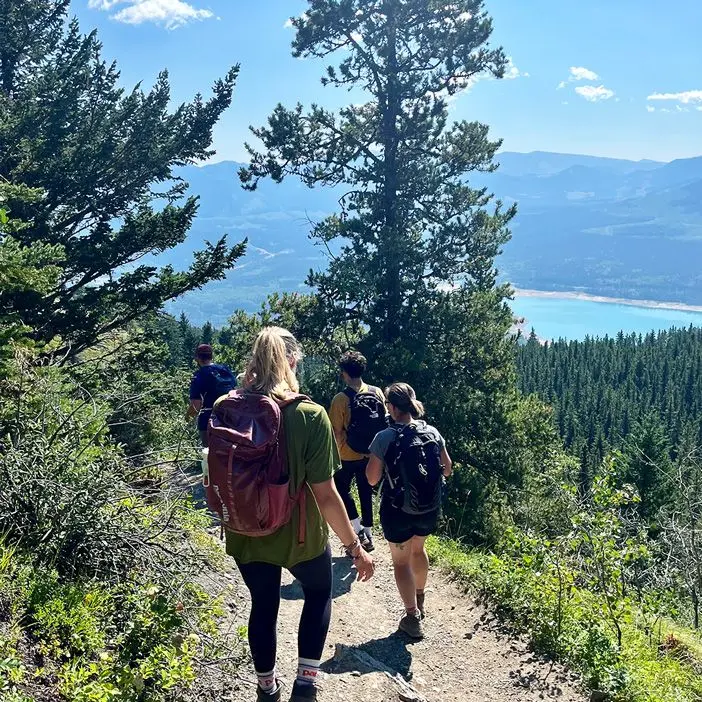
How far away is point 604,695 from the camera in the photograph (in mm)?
3320

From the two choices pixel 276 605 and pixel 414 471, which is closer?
pixel 276 605

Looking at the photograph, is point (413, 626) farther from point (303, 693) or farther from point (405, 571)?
point (303, 693)

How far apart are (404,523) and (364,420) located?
1.15 metres

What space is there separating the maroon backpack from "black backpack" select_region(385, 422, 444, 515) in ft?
4.30

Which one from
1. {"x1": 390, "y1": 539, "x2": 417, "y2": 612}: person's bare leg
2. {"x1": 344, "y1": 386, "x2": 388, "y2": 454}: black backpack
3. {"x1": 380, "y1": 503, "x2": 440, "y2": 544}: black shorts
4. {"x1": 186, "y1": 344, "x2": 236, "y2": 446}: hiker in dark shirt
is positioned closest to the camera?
{"x1": 380, "y1": 503, "x2": 440, "y2": 544}: black shorts

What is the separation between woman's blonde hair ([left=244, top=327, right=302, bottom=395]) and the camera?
256cm

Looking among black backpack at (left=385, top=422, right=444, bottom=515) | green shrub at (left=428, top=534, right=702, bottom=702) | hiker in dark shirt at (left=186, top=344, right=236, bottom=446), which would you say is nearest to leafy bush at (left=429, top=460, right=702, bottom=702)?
green shrub at (left=428, top=534, right=702, bottom=702)

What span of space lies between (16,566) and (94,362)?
8957mm

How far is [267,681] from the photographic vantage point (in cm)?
271

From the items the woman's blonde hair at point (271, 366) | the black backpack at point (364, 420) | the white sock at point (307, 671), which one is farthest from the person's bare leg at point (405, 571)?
the woman's blonde hair at point (271, 366)

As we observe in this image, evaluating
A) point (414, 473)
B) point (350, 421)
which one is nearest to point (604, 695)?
point (414, 473)

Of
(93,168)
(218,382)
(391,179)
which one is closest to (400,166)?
(391,179)

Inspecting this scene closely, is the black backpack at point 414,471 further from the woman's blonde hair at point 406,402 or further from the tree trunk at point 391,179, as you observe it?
the tree trunk at point 391,179

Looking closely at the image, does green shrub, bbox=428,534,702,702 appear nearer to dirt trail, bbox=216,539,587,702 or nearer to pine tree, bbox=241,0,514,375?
dirt trail, bbox=216,539,587,702
